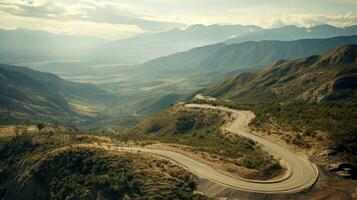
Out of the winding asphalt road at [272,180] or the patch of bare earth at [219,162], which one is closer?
the winding asphalt road at [272,180]

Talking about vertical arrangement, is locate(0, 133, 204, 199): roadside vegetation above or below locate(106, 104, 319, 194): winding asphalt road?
below

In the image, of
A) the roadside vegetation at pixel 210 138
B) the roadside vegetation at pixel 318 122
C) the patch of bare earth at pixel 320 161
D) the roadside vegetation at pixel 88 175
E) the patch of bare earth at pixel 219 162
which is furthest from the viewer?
the roadside vegetation at pixel 318 122

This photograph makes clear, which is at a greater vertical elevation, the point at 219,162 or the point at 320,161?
the point at 320,161

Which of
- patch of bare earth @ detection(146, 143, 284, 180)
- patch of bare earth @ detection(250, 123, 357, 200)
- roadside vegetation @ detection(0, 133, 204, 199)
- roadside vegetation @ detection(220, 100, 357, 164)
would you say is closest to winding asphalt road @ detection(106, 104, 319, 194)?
patch of bare earth @ detection(146, 143, 284, 180)

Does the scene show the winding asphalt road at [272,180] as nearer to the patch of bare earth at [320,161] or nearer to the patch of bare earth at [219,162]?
the patch of bare earth at [219,162]

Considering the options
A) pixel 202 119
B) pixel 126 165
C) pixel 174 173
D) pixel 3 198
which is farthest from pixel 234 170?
pixel 202 119

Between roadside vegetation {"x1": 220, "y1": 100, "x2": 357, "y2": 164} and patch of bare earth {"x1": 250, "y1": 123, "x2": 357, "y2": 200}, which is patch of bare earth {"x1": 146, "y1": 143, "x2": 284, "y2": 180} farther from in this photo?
roadside vegetation {"x1": 220, "y1": 100, "x2": 357, "y2": 164}

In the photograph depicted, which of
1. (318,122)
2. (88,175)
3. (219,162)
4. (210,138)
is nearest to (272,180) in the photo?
(219,162)

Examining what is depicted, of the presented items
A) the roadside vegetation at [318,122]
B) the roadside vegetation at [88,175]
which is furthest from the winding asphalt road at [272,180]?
the roadside vegetation at [318,122]

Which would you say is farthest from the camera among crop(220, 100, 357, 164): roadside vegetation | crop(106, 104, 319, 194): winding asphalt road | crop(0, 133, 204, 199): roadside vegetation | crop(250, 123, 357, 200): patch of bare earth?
crop(220, 100, 357, 164): roadside vegetation

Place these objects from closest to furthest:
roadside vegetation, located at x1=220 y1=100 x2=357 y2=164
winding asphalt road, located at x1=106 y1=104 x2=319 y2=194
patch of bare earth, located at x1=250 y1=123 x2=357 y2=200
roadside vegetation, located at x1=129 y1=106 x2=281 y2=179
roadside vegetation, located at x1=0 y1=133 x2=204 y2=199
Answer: patch of bare earth, located at x1=250 y1=123 x2=357 y2=200
winding asphalt road, located at x1=106 y1=104 x2=319 y2=194
roadside vegetation, located at x1=0 y1=133 x2=204 y2=199
roadside vegetation, located at x1=129 y1=106 x2=281 y2=179
roadside vegetation, located at x1=220 y1=100 x2=357 y2=164

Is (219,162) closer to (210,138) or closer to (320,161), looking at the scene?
(320,161)
